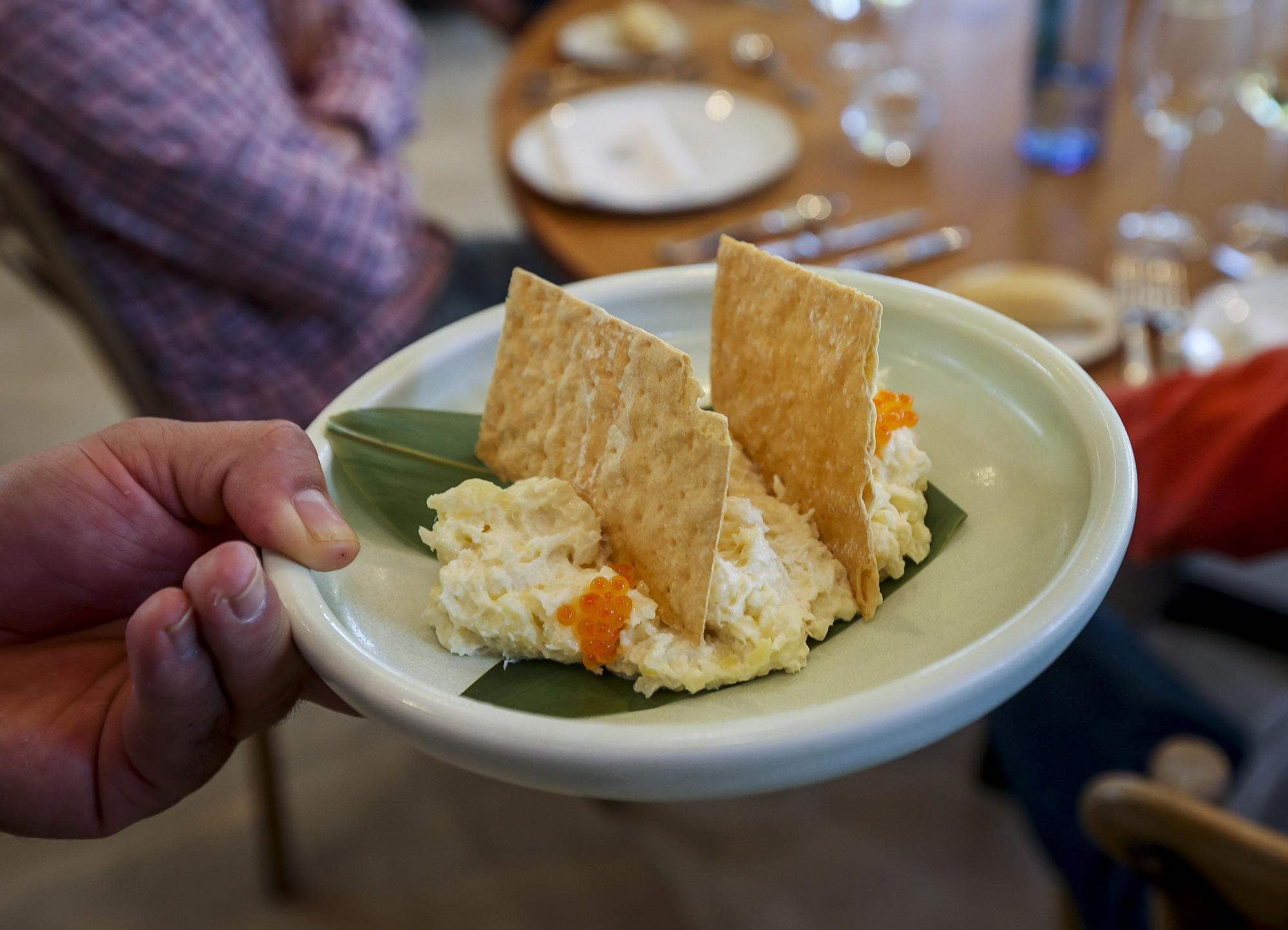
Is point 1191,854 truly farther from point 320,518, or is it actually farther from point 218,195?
point 218,195

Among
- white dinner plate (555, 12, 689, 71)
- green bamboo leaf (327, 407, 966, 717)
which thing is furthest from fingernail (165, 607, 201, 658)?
white dinner plate (555, 12, 689, 71)

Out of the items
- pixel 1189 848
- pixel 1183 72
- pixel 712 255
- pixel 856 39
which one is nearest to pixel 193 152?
pixel 712 255

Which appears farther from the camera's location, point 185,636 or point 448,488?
point 448,488

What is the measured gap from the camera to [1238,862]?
2.70ft

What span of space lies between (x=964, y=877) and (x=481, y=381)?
1.37 m

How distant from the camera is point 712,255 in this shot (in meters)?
1.46

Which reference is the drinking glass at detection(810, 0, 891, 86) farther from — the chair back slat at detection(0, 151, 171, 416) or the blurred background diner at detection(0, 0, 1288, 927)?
the chair back slat at detection(0, 151, 171, 416)

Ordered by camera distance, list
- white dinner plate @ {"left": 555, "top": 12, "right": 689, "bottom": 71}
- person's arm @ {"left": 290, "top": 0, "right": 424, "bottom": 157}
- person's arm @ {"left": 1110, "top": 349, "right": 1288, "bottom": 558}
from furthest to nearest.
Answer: white dinner plate @ {"left": 555, "top": 12, "right": 689, "bottom": 71}, person's arm @ {"left": 290, "top": 0, "right": 424, "bottom": 157}, person's arm @ {"left": 1110, "top": 349, "right": 1288, "bottom": 558}

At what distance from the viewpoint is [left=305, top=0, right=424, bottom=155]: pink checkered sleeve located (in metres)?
1.88

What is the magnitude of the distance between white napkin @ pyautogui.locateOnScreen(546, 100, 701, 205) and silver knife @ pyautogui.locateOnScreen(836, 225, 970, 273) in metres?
0.34

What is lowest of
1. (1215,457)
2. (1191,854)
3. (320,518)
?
(1191,854)

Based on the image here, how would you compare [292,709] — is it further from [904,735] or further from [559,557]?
[904,735]

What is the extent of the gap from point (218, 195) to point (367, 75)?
528 millimetres

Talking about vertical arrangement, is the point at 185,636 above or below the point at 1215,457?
above
